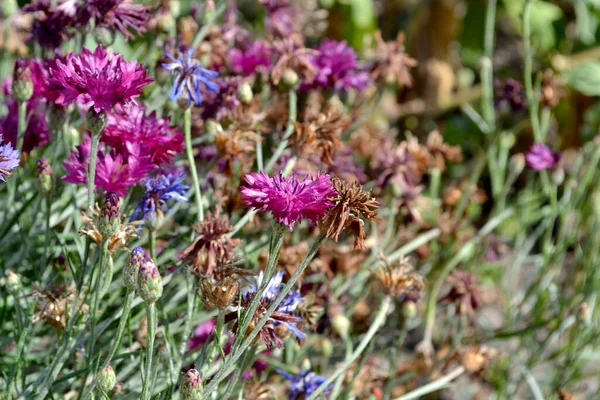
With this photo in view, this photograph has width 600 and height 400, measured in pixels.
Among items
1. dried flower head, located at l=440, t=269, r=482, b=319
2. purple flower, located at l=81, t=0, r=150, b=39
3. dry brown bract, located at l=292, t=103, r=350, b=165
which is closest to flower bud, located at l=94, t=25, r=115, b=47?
purple flower, located at l=81, t=0, r=150, b=39

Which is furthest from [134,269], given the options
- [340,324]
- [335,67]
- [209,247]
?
[335,67]

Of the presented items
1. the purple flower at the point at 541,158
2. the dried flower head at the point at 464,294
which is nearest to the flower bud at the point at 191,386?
the dried flower head at the point at 464,294

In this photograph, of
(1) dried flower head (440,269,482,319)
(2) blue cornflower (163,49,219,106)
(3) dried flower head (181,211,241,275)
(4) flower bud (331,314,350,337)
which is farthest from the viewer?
(1) dried flower head (440,269,482,319)

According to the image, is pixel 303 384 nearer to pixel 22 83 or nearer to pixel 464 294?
pixel 464 294

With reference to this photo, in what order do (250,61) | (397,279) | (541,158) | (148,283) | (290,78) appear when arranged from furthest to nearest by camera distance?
(541,158), (250,61), (290,78), (397,279), (148,283)

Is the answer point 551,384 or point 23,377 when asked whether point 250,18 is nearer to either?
point 551,384

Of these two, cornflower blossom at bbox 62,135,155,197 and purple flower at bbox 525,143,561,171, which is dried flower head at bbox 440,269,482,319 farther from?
cornflower blossom at bbox 62,135,155,197
